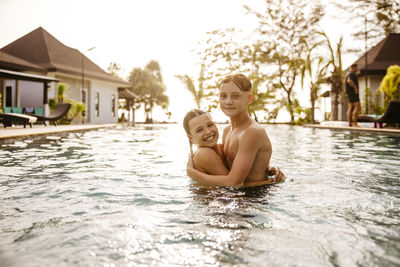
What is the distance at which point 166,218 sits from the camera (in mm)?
2234

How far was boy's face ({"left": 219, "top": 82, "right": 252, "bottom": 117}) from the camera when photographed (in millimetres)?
2891

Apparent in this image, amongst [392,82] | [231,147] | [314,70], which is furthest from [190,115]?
[314,70]

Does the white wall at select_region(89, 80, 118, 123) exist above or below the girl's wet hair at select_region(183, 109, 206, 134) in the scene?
above

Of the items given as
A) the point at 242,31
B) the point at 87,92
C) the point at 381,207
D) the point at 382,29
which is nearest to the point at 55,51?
the point at 87,92

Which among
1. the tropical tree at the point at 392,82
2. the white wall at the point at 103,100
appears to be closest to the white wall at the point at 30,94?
the white wall at the point at 103,100

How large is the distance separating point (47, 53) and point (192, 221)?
23.2 m

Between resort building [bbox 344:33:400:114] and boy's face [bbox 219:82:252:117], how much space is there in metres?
18.7

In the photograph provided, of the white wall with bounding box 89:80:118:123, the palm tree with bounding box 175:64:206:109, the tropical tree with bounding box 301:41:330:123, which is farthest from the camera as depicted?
the palm tree with bounding box 175:64:206:109

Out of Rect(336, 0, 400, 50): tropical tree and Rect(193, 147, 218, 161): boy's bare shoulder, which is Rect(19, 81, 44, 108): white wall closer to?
Rect(336, 0, 400, 50): tropical tree

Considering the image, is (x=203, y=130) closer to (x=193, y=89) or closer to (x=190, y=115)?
(x=190, y=115)

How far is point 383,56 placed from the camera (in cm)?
2172

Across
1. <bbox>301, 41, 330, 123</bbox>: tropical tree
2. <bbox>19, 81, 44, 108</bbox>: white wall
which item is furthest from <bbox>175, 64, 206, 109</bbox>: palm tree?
<bbox>19, 81, 44, 108</bbox>: white wall

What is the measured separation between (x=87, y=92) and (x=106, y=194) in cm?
2323

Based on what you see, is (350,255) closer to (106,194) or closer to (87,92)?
(106,194)
